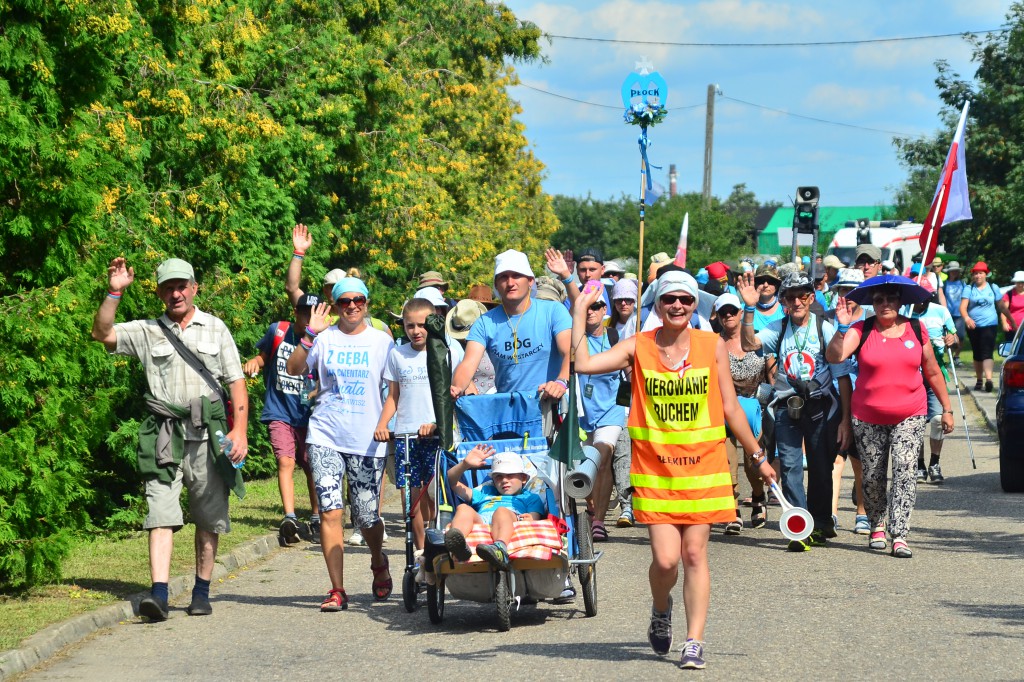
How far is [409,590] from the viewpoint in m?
9.10

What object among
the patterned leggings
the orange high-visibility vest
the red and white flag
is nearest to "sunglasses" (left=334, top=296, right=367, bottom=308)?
the orange high-visibility vest

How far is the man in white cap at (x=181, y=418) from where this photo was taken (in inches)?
349

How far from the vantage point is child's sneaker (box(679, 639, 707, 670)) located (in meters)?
7.15

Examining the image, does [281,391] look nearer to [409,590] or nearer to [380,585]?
[380,585]

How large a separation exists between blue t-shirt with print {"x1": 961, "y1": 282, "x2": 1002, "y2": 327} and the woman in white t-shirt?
56.6ft

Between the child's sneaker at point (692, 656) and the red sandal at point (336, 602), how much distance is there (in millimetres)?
2793

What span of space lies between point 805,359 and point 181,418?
193 inches

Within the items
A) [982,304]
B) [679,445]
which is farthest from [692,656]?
[982,304]

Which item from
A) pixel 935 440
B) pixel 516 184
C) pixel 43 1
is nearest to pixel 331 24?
pixel 935 440

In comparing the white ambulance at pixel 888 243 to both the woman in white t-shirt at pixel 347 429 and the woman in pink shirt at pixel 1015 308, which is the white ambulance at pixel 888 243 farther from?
the woman in white t-shirt at pixel 347 429

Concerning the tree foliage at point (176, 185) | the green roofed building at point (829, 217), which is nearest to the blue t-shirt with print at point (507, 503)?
the tree foliage at point (176, 185)

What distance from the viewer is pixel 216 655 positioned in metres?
8.00

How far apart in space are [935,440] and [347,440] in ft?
25.7

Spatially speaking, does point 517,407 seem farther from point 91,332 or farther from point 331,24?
point 331,24
